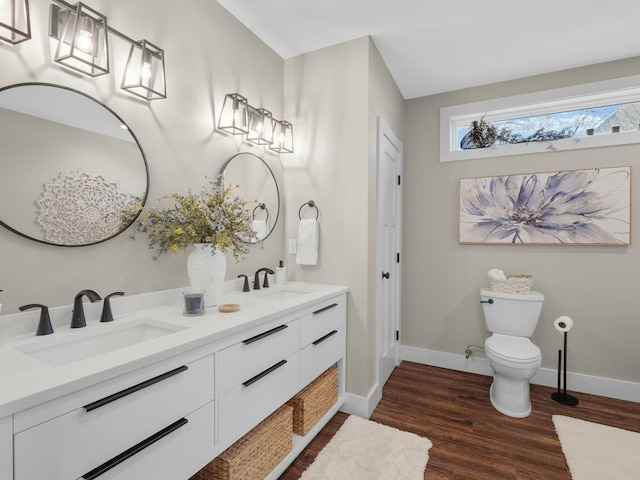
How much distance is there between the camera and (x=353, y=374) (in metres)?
2.36

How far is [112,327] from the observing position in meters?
1.31

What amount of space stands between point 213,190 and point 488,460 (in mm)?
2224

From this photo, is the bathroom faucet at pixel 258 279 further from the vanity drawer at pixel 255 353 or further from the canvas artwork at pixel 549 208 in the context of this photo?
the canvas artwork at pixel 549 208

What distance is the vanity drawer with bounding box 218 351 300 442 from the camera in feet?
4.23

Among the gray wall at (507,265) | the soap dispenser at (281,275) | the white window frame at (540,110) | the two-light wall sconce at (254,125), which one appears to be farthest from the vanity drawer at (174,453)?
the white window frame at (540,110)

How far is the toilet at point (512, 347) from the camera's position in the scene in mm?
2264

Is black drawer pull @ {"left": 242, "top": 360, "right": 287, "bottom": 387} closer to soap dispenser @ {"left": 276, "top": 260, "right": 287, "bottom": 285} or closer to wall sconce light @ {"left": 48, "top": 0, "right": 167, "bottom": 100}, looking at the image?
soap dispenser @ {"left": 276, "top": 260, "right": 287, "bottom": 285}

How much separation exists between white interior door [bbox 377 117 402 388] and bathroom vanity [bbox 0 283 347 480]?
0.96m

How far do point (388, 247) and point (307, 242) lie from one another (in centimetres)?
80

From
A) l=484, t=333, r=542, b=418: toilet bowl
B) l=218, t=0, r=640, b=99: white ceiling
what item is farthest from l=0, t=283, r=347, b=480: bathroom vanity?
l=218, t=0, r=640, b=99: white ceiling

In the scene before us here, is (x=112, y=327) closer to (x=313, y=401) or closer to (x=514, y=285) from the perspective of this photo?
(x=313, y=401)

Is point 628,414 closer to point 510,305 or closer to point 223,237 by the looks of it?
point 510,305

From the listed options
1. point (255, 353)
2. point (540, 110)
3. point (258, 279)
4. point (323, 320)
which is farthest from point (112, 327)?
point (540, 110)

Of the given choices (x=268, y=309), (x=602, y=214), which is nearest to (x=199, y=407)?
(x=268, y=309)
